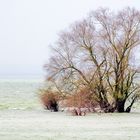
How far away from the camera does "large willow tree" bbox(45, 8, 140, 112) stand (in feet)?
142

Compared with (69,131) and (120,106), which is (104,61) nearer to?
(120,106)

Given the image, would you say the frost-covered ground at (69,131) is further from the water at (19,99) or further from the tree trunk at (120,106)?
the water at (19,99)

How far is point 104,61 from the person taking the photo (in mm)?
43875

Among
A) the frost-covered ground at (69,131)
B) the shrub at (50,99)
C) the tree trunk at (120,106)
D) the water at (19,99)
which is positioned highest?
the water at (19,99)

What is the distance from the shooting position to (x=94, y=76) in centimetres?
4378

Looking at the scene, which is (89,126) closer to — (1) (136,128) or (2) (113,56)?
Result: (1) (136,128)

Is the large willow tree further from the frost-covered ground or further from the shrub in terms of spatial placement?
the frost-covered ground

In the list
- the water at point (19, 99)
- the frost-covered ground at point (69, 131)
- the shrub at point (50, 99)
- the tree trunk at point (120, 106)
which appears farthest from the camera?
the water at point (19, 99)

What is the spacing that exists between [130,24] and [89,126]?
1567 centimetres

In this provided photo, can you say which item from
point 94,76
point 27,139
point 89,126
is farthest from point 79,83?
point 27,139

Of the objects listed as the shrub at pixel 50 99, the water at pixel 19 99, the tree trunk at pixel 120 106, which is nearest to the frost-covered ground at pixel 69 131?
the tree trunk at pixel 120 106

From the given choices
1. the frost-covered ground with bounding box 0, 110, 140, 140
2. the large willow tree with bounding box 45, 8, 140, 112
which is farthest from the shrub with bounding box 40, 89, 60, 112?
the frost-covered ground with bounding box 0, 110, 140, 140

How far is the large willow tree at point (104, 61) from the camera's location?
43406 mm

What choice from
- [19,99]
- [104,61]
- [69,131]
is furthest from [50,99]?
[19,99]
